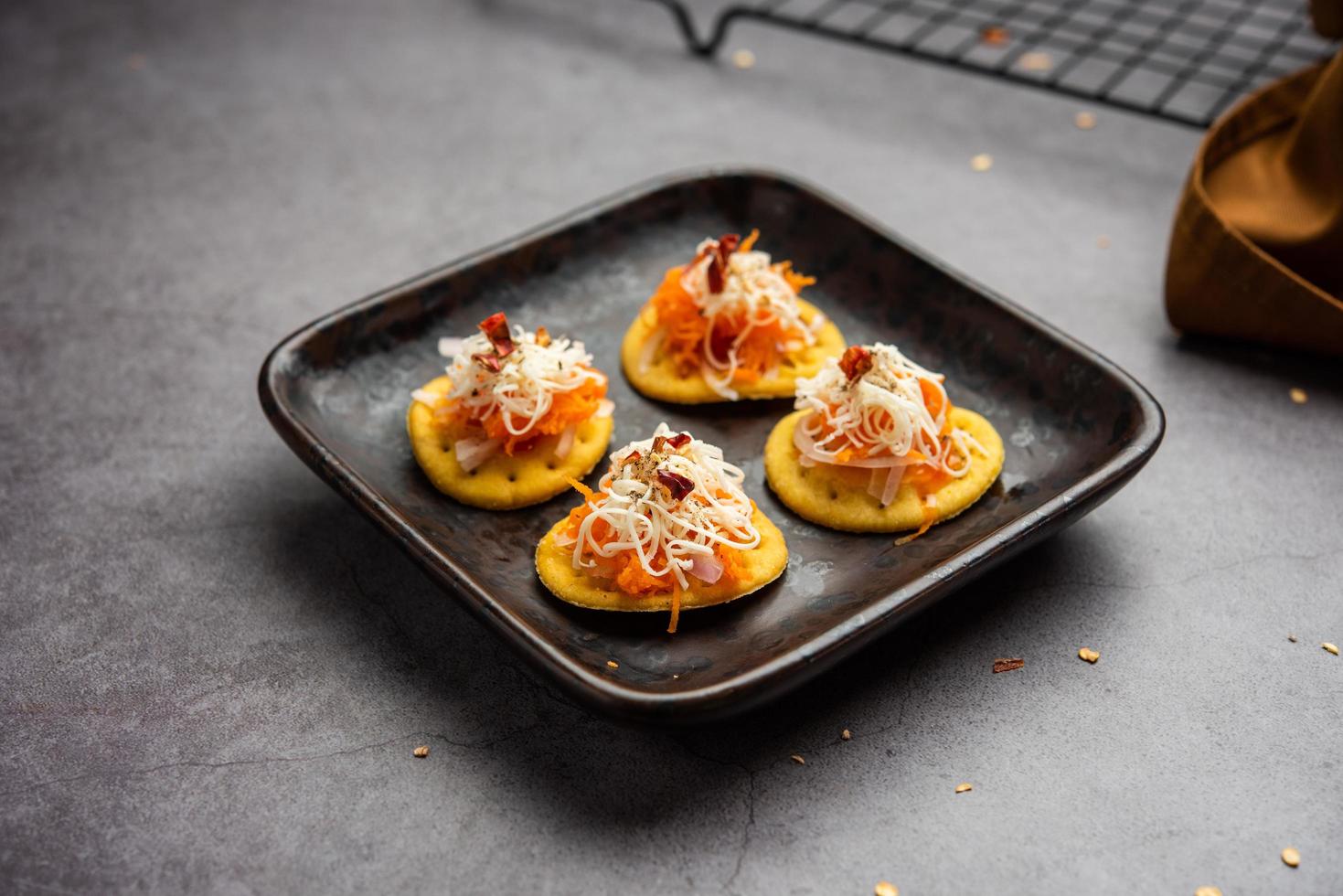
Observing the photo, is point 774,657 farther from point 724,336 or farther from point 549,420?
point 724,336

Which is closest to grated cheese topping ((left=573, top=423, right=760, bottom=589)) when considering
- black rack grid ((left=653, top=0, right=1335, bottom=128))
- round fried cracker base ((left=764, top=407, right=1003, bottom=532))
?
round fried cracker base ((left=764, top=407, right=1003, bottom=532))

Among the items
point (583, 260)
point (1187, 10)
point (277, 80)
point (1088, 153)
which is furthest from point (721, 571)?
point (1187, 10)

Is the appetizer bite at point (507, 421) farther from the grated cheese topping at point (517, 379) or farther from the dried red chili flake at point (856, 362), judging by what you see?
the dried red chili flake at point (856, 362)

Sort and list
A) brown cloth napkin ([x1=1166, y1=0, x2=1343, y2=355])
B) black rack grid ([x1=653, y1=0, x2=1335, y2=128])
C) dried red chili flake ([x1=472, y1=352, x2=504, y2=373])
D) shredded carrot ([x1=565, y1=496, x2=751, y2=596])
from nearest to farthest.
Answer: shredded carrot ([x1=565, y1=496, x2=751, y2=596]), dried red chili flake ([x1=472, y1=352, x2=504, y2=373]), brown cloth napkin ([x1=1166, y1=0, x2=1343, y2=355]), black rack grid ([x1=653, y1=0, x2=1335, y2=128])

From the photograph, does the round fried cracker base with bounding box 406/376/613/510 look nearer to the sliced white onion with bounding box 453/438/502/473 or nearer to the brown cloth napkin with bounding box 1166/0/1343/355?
the sliced white onion with bounding box 453/438/502/473

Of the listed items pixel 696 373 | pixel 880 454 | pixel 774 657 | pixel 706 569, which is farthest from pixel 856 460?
pixel 774 657

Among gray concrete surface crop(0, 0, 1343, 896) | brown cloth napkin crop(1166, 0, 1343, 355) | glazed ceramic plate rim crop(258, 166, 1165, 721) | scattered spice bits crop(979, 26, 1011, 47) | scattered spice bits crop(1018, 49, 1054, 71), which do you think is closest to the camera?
glazed ceramic plate rim crop(258, 166, 1165, 721)

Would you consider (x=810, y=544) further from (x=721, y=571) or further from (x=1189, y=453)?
(x=1189, y=453)
